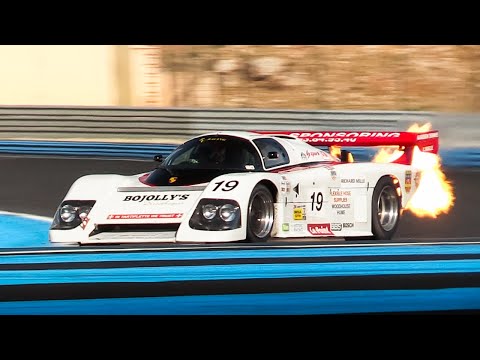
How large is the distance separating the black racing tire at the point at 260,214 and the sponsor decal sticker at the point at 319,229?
15.5 inches

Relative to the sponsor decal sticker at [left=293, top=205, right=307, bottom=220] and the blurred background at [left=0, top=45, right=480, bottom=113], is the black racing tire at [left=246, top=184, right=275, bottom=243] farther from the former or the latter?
the blurred background at [left=0, top=45, right=480, bottom=113]

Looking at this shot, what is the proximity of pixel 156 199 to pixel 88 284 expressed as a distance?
2.16 meters

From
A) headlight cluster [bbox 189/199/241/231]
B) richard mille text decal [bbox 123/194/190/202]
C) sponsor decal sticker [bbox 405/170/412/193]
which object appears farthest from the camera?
sponsor decal sticker [bbox 405/170/412/193]

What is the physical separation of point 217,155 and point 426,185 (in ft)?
7.59

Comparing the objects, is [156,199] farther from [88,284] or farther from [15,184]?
[15,184]

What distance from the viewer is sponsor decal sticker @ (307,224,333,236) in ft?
25.4

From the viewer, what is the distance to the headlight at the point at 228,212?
7.06m

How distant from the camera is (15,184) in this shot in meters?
12.9

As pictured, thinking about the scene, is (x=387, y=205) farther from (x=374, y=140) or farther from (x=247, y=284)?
(x=247, y=284)

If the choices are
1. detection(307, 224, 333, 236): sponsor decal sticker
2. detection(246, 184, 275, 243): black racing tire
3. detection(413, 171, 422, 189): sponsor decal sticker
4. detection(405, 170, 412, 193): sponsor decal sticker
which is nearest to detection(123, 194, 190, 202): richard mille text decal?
detection(246, 184, 275, 243): black racing tire

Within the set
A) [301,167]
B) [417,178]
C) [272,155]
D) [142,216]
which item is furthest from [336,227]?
[142,216]

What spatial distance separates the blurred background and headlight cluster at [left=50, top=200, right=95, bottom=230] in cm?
1153

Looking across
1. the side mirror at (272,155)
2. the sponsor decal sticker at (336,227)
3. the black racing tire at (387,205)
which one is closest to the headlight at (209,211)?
the side mirror at (272,155)
